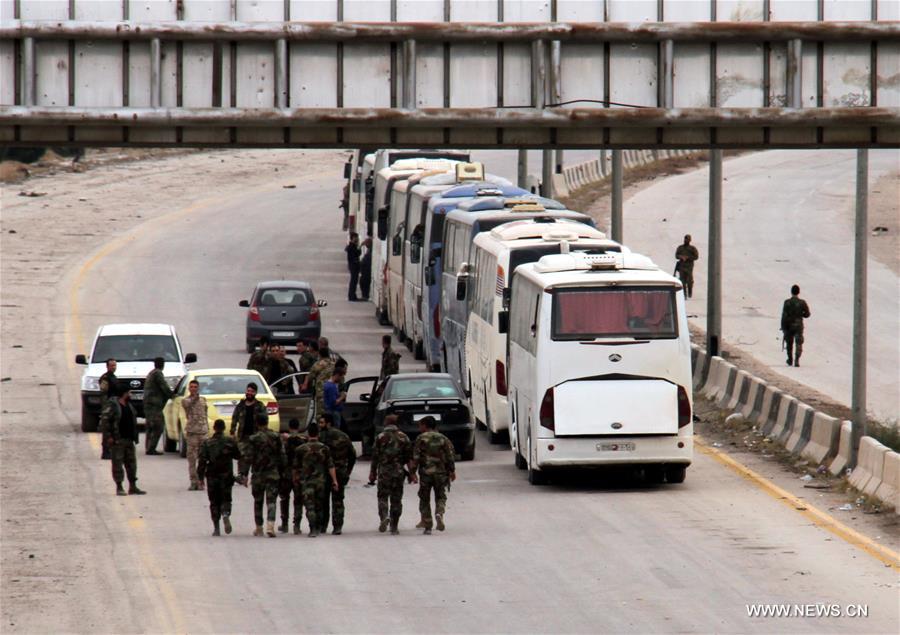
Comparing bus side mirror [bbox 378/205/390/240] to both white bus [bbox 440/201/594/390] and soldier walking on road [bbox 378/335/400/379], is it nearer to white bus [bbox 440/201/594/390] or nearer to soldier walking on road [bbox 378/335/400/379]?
white bus [bbox 440/201/594/390]

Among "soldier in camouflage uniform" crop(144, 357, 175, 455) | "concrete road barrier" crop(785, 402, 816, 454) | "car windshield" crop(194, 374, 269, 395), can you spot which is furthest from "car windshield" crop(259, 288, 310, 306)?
"concrete road barrier" crop(785, 402, 816, 454)

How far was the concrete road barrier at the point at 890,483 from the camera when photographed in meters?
24.7

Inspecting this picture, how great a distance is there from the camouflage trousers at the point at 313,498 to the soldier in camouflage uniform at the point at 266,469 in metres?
0.41

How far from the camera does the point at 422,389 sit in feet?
98.6

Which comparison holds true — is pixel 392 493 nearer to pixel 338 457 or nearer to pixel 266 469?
pixel 338 457

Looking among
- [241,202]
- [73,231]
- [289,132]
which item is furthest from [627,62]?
[241,202]

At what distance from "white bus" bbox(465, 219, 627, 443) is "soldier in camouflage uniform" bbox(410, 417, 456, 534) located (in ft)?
25.0

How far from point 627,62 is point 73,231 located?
47.6 meters

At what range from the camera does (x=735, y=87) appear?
26703 millimetres

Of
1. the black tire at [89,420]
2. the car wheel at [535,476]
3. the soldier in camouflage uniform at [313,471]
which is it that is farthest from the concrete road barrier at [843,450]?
the black tire at [89,420]

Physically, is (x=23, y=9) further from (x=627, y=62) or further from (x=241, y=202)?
(x=241, y=202)

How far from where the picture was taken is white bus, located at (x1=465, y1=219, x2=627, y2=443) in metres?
31.7

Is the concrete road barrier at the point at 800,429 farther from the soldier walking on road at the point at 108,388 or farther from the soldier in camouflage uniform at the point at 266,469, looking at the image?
the soldier walking on road at the point at 108,388

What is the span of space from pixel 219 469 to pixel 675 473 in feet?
23.8
